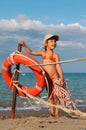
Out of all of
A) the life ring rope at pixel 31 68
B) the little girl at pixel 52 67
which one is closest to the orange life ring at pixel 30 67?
the life ring rope at pixel 31 68

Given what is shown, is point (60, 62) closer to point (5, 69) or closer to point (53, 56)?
point (53, 56)

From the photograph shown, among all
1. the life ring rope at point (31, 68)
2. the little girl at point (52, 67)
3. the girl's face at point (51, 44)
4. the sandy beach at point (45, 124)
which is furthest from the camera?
the girl's face at point (51, 44)

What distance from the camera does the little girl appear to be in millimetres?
7555

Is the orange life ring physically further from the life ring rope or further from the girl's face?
the girl's face

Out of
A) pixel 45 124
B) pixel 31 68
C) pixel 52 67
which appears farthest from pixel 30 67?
pixel 45 124

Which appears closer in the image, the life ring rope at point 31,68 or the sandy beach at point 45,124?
the sandy beach at point 45,124

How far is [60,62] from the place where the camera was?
7.32 metres

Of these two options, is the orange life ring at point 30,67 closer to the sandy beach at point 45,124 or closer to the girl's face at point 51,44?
the girl's face at point 51,44

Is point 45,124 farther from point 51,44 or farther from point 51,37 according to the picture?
point 51,37

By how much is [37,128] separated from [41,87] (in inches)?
45.3

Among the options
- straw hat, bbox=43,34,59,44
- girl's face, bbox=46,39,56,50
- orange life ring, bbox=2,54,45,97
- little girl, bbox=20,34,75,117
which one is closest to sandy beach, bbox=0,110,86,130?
little girl, bbox=20,34,75,117

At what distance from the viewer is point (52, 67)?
7590 mm

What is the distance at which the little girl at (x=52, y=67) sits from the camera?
24.8 ft

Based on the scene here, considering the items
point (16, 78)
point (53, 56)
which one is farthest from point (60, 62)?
point (16, 78)
